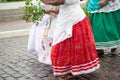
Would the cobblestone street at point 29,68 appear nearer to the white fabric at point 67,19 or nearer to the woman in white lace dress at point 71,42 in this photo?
the woman in white lace dress at point 71,42

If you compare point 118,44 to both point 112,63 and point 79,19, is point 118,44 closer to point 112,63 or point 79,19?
point 112,63

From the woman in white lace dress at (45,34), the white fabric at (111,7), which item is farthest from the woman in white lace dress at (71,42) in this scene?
the white fabric at (111,7)

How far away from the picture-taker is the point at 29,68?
6.05 m

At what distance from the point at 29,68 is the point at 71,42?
1.36 m

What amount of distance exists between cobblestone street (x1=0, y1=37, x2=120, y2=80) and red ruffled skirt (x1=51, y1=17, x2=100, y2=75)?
447 mm

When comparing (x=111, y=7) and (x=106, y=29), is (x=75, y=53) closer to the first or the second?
(x=106, y=29)

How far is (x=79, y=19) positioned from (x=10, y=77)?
153cm

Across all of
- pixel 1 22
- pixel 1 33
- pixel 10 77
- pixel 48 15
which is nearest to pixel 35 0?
pixel 48 15

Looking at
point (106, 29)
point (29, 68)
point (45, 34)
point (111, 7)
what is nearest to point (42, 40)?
point (45, 34)

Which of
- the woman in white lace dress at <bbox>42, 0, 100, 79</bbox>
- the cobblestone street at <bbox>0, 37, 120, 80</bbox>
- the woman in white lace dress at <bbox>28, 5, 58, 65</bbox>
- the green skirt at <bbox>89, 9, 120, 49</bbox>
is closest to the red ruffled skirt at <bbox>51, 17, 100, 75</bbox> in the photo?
the woman in white lace dress at <bbox>42, 0, 100, 79</bbox>

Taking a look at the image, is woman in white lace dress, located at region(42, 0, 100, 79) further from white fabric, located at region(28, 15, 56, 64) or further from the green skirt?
the green skirt

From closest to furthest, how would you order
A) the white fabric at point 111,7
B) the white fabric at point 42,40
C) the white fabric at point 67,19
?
1. the white fabric at point 67,19
2. the white fabric at point 42,40
3. the white fabric at point 111,7

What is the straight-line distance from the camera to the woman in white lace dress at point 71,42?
497 centimetres

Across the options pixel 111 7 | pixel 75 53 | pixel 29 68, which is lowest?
pixel 29 68
